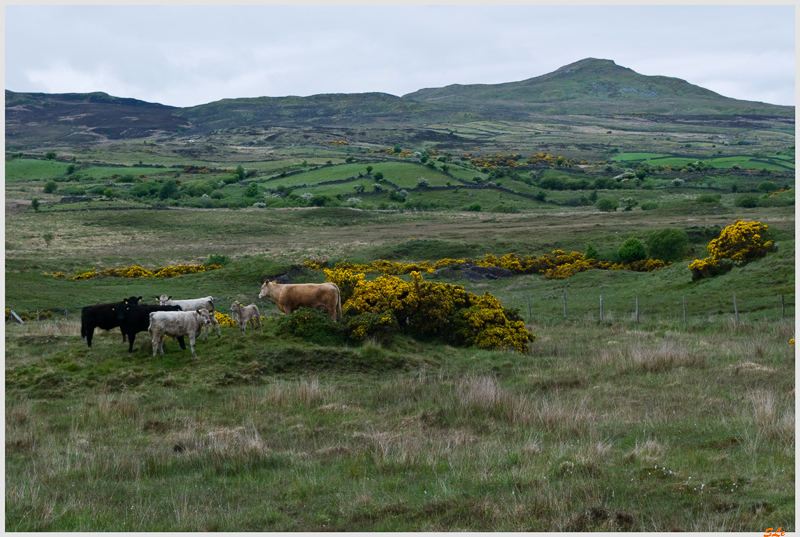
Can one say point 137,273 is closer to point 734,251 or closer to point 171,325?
point 171,325

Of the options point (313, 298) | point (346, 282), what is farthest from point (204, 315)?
point (346, 282)

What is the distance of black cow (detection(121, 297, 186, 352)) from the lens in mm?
16984

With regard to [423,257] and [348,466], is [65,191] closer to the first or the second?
[423,257]

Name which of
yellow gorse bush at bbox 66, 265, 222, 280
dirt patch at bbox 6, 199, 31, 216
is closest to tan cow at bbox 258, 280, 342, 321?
yellow gorse bush at bbox 66, 265, 222, 280

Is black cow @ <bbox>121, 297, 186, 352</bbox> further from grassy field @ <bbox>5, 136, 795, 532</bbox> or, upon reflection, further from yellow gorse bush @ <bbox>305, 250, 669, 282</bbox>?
yellow gorse bush @ <bbox>305, 250, 669, 282</bbox>

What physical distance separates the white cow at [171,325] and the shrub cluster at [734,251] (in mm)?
26278

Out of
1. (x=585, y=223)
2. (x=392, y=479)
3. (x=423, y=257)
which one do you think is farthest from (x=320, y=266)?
(x=392, y=479)

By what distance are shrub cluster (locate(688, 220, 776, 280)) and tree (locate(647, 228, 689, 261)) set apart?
40.1ft

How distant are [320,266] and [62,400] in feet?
124

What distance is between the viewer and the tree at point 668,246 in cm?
4734

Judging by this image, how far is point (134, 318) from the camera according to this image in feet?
56.8

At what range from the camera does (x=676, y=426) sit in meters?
10.2

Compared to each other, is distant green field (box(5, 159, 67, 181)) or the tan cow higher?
distant green field (box(5, 159, 67, 181))

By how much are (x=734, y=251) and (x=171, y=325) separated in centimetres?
2864
